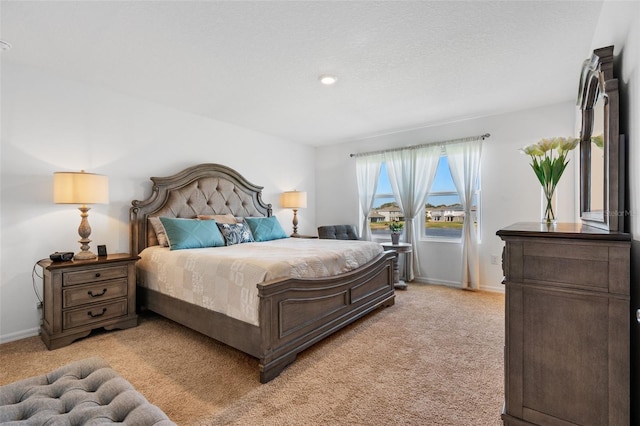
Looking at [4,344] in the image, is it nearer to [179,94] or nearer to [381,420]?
[179,94]

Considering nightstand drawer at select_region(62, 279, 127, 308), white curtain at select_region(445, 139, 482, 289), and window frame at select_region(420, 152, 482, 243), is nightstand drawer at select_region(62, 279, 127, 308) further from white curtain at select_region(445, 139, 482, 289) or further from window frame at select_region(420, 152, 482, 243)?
white curtain at select_region(445, 139, 482, 289)

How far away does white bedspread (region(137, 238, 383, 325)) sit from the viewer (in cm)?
209

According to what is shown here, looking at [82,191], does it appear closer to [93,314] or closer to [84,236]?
[84,236]

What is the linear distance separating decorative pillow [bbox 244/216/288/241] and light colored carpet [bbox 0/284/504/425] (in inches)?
57.9

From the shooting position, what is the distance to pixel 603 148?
153cm

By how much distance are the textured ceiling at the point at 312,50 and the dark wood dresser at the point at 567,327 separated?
5.32 feet

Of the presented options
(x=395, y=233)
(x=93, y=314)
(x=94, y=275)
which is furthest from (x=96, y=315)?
(x=395, y=233)

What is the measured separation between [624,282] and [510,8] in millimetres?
1786

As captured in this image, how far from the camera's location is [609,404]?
1.19 metres

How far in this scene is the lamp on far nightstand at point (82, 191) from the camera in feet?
8.42

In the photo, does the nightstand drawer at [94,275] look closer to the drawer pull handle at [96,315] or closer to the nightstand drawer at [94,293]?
the nightstand drawer at [94,293]

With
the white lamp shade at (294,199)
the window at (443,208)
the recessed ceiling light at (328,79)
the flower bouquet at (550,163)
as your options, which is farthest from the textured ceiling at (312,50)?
the white lamp shade at (294,199)

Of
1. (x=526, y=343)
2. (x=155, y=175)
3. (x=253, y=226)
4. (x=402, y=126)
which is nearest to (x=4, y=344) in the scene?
(x=155, y=175)

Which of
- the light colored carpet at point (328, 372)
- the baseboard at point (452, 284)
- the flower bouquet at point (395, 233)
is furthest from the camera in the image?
the flower bouquet at point (395, 233)
